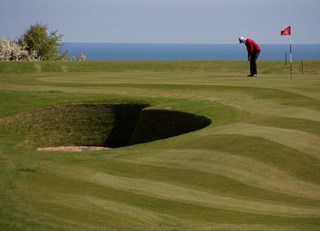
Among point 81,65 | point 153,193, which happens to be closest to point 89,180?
point 153,193

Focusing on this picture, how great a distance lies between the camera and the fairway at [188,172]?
42.9ft

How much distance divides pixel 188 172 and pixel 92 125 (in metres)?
13.2

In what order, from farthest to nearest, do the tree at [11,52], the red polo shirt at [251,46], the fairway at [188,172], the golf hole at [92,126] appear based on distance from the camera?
1. the tree at [11,52]
2. the red polo shirt at [251,46]
3. the golf hole at [92,126]
4. the fairway at [188,172]

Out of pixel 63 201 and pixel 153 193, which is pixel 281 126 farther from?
pixel 63 201

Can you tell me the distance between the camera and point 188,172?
56.2 ft

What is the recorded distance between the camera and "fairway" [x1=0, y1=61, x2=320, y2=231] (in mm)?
13078

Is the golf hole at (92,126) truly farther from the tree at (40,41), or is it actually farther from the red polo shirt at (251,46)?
the tree at (40,41)

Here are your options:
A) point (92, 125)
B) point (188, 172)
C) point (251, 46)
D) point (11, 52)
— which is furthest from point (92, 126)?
point (11, 52)

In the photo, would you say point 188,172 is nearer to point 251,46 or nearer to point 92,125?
point 92,125

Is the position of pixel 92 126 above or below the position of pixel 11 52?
below

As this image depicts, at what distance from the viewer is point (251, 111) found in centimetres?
2480

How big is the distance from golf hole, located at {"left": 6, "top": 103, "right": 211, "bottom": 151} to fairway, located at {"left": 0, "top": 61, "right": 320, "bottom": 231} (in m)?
0.14

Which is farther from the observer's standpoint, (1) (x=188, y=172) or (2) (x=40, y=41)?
(2) (x=40, y=41)

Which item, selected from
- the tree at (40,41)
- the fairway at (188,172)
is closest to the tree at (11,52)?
the tree at (40,41)
